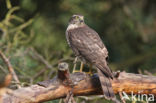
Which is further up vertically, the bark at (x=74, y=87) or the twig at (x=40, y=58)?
the twig at (x=40, y=58)

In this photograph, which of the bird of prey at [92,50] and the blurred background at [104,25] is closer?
the bird of prey at [92,50]

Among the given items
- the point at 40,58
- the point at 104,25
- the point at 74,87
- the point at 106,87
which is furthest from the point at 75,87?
the point at 104,25

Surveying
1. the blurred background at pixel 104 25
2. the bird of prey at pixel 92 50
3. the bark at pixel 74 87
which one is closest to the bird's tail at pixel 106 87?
the bird of prey at pixel 92 50

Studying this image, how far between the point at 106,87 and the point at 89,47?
0.80 metres

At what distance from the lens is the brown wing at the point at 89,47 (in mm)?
4431

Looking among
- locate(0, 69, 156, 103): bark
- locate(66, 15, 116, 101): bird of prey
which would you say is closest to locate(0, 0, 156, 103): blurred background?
locate(66, 15, 116, 101): bird of prey

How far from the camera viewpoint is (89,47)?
4777mm

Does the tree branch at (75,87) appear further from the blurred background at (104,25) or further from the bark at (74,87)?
the blurred background at (104,25)

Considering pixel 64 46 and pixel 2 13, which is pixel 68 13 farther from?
pixel 2 13

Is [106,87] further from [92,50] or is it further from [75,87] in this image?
[92,50]

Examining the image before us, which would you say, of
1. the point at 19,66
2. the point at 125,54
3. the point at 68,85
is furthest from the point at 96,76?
the point at 125,54

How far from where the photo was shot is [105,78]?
4.23m

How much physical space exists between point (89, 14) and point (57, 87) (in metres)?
4.76

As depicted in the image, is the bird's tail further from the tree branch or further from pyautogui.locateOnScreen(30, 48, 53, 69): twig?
pyautogui.locateOnScreen(30, 48, 53, 69): twig
